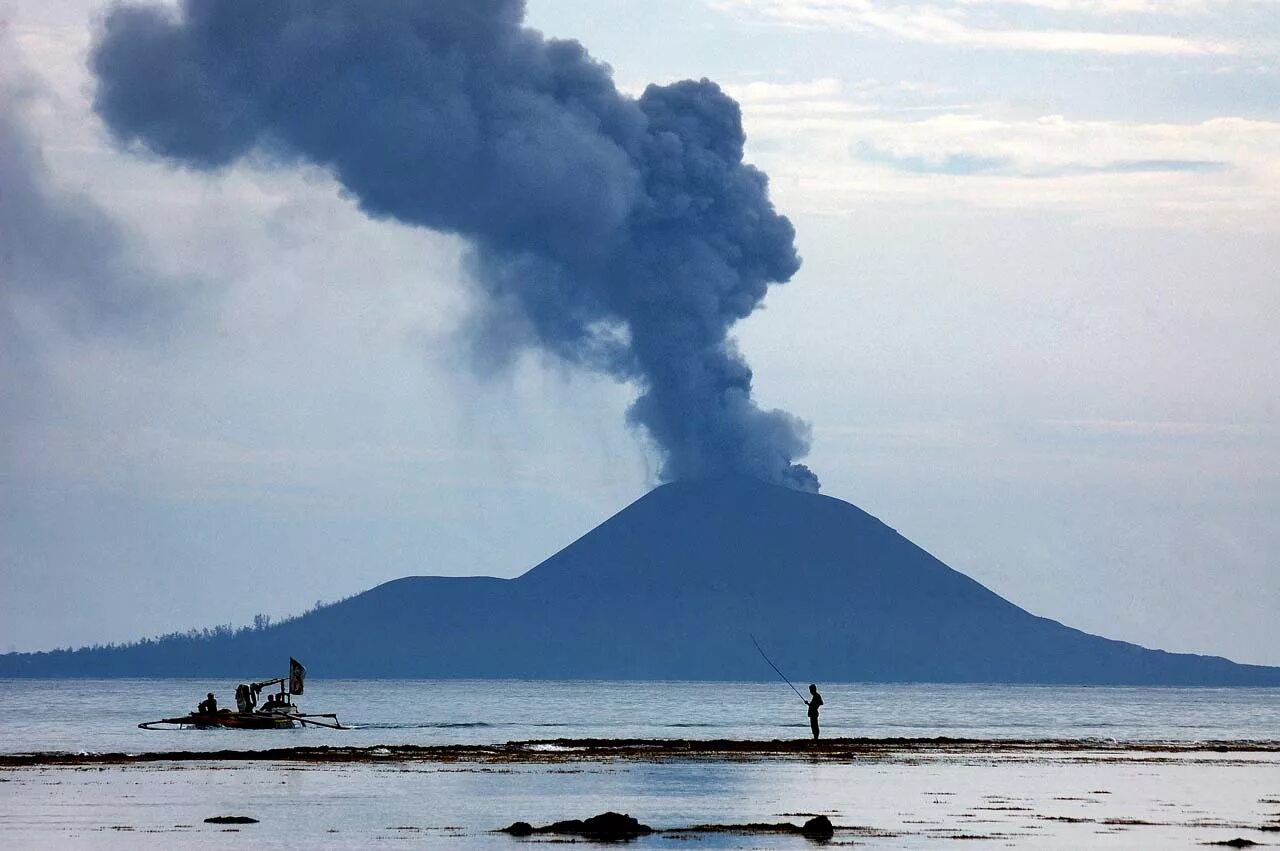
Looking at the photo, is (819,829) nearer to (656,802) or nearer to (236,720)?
(656,802)

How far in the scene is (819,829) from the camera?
39.6 meters

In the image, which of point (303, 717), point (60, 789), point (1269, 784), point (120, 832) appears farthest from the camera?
point (303, 717)

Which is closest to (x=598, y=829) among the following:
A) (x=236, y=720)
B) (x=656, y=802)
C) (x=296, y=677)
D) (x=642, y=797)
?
(x=656, y=802)

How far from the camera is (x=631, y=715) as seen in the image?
4887 inches

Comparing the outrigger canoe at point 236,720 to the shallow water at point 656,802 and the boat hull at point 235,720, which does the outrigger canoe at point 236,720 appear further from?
the shallow water at point 656,802

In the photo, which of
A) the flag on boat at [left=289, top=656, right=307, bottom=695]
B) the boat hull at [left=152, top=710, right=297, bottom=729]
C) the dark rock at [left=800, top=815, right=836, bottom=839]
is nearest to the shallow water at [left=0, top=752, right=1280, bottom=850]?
the dark rock at [left=800, top=815, right=836, bottom=839]

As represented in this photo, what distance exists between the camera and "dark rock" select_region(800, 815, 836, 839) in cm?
3914

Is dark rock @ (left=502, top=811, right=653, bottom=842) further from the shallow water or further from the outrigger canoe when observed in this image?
the outrigger canoe

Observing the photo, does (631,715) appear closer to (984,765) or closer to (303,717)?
(303,717)

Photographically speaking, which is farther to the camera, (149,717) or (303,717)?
(149,717)

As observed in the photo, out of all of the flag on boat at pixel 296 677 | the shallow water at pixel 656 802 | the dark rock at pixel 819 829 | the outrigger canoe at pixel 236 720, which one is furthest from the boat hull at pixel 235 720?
the dark rock at pixel 819 829

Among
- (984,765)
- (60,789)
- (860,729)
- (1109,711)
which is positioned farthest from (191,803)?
(1109,711)

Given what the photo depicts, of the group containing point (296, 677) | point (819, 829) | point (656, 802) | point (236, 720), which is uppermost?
point (296, 677)

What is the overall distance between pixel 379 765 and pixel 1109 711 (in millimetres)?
100019
